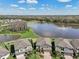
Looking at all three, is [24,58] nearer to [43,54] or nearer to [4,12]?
[43,54]

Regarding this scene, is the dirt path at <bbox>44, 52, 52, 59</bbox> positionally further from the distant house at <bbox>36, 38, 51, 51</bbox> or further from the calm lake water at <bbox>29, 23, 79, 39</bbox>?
the calm lake water at <bbox>29, 23, 79, 39</bbox>

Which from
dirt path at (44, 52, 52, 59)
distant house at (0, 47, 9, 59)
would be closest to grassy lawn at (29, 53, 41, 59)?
dirt path at (44, 52, 52, 59)

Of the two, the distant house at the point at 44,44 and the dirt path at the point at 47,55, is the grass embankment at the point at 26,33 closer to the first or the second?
the distant house at the point at 44,44

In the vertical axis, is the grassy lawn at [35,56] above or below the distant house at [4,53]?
below

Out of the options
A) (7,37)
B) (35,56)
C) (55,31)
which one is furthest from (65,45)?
(7,37)

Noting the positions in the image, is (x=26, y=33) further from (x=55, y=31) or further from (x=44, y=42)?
(x=55, y=31)

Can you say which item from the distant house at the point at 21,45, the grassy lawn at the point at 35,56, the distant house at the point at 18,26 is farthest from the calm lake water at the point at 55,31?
the grassy lawn at the point at 35,56
